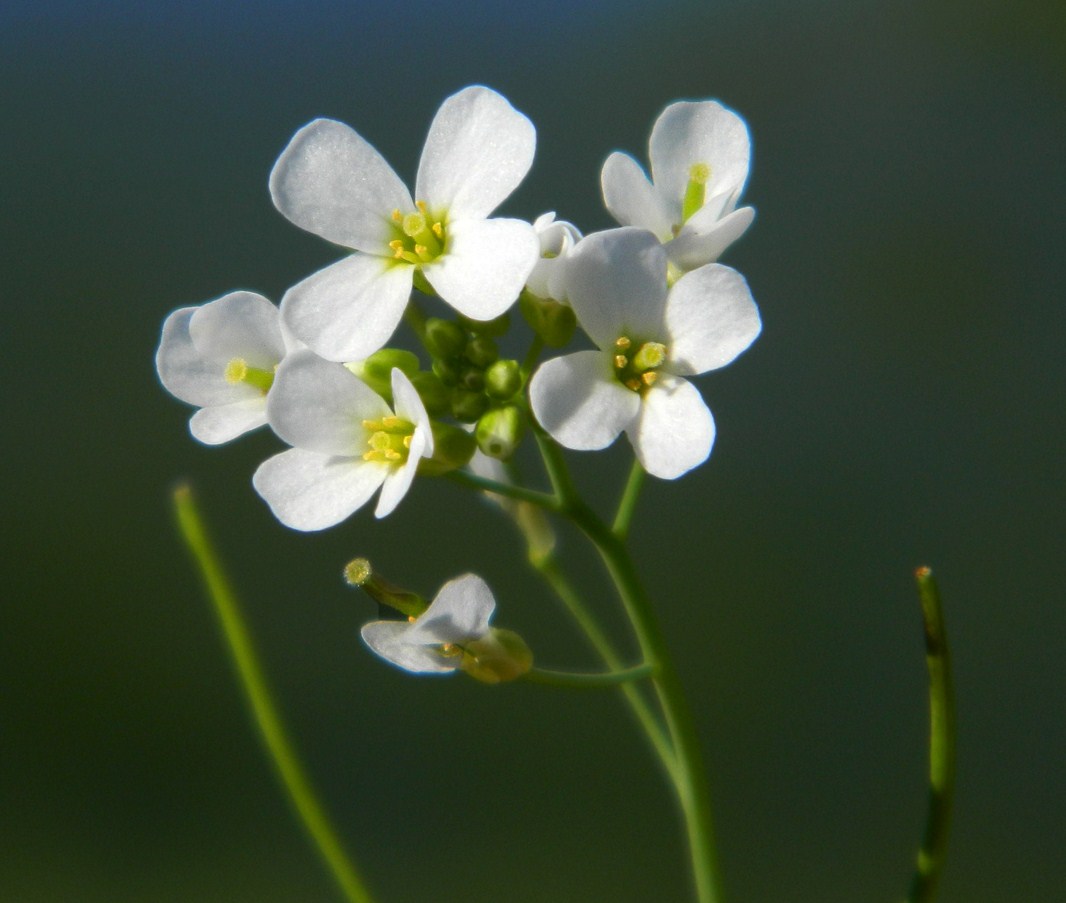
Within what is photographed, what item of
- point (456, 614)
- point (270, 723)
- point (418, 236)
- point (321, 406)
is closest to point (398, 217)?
point (418, 236)

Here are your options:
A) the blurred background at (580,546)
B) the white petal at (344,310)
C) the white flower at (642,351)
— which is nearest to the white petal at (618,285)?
the white flower at (642,351)

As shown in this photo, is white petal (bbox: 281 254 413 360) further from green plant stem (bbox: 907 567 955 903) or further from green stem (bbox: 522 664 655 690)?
green plant stem (bbox: 907 567 955 903)

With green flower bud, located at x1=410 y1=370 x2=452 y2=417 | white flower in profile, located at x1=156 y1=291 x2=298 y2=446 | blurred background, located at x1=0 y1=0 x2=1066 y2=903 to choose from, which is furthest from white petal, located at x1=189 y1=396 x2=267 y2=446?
blurred background, located at x1=0 y1=0 x2=1066 y2=903

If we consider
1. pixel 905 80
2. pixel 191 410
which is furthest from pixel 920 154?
pixel 191 410

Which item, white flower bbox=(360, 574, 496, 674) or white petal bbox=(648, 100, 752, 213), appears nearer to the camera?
white flower bbox=(360, 574, 496, 674)

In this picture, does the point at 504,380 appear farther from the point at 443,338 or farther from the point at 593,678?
the point at 593,678

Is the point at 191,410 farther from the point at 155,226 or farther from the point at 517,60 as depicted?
the point at 517,60
